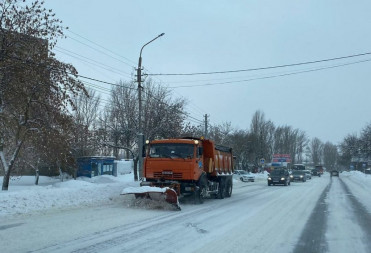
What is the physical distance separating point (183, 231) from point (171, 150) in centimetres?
775

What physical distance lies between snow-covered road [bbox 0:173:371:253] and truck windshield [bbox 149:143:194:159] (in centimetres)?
317

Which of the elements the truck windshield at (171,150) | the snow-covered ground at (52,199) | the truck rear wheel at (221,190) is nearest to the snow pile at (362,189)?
the truck rear wheel at (221,190)

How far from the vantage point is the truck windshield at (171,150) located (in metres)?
18.0

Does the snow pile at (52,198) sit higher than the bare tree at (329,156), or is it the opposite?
the bare tree at (329,156)

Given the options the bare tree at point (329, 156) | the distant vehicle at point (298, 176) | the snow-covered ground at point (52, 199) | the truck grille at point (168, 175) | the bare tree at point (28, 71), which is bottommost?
the snow-covered ground at point (52, 199)

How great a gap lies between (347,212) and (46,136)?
13660 millimetres

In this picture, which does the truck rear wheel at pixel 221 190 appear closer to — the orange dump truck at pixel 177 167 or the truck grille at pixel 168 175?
the orange dump truck at pixel 177 167

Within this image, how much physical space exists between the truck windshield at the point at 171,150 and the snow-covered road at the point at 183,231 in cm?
317

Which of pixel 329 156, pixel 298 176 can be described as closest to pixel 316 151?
pixel 329 156

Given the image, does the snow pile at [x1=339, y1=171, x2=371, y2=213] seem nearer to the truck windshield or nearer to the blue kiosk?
the truck windshield

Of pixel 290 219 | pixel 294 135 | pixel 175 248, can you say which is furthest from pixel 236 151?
pixel 175 248

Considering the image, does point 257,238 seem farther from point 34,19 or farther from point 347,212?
point 34,19

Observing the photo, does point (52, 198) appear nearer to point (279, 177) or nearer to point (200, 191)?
point (200, 191)

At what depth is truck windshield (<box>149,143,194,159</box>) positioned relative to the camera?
17984 millimetres
